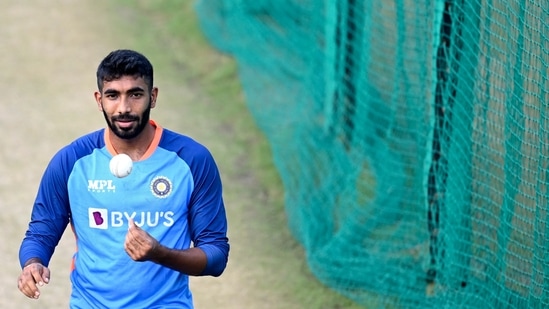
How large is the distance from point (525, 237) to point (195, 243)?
1.80 m

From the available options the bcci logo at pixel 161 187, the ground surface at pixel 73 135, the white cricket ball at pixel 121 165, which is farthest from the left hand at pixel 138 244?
the ground surface at pixel 73 135

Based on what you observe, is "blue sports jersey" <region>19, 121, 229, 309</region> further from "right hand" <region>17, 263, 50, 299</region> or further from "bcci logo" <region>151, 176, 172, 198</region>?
"right hand" <region>17, 263, 50, 299</region>

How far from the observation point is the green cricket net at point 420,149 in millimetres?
5223

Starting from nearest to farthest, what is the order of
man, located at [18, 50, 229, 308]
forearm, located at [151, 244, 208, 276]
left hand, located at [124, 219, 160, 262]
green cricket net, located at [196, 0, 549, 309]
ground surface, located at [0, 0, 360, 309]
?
left hand, located at [124, 219, 160, 262], forearm, located at [151, 244, 208, 276], man, located at [18, 50, 229, 308], green cricket net, located at [196, 0, 549, 309], ground surface, located at [0, 0, 360, 309]

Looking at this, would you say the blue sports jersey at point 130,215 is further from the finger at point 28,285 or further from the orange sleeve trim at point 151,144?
the finger at point 28,285

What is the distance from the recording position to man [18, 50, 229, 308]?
4395 millimetres

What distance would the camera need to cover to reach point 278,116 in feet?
30.4

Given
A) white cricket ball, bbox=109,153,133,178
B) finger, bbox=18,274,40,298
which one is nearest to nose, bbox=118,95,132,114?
white cricket ball, bbox=109,153,133,178

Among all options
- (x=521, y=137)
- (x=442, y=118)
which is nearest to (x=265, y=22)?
(x=442, y=118)

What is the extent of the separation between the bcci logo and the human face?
0.21m

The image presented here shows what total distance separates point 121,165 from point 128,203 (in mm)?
219

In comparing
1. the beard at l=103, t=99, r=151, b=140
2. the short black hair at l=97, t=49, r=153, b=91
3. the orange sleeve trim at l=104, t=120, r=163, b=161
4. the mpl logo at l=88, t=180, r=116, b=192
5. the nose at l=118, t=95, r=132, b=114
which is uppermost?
the short black hair at l=97, t=49, r=153, b=91

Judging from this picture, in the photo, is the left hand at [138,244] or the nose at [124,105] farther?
the nose at [124,105]

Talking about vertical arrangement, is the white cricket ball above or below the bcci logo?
above
